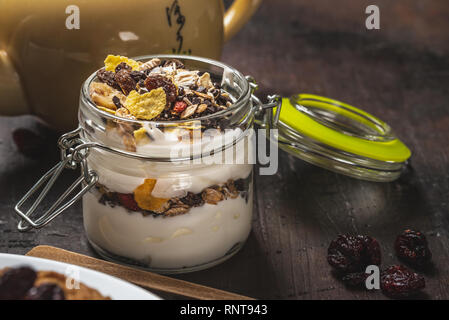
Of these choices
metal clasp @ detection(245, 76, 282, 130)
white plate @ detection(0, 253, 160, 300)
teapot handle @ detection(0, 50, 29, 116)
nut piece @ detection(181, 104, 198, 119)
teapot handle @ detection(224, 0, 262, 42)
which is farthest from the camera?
teapot handle @ detection(224, 0, 262, 42)

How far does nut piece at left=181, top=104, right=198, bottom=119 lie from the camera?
831 mm

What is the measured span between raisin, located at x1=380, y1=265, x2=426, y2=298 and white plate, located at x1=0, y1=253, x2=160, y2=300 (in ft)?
1.10

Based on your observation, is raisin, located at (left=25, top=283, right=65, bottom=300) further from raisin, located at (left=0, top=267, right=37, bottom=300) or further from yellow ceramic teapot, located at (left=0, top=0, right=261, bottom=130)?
yellow ceramic teapot, located at (left=0, top=0, right=261, bottom=130)

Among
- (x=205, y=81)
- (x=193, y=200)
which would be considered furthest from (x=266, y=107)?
(x=193, y=200)

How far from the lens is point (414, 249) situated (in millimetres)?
930

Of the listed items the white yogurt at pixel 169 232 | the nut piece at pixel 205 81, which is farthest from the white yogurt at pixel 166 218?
the nut piece at pixel 205 81

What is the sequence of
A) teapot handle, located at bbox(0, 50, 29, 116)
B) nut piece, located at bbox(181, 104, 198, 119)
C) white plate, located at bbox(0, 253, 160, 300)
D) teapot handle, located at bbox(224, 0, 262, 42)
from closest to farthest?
white plate, located at bbox(0, 253, 160, 300)
nut piece, located at bbox(181, 104, 198, 119)
teapot handle, located at bbox(0, 50, 29, 116)
teapot handle, located at bbox(224, 0, 262, 42)

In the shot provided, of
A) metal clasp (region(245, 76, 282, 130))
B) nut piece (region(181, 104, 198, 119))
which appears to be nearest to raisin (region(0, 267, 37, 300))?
nut piece (region(181, 104, 198, 119))

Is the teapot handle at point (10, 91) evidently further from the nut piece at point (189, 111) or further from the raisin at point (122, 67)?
the nut piece at point (189, 111)

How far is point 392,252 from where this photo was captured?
958 mm

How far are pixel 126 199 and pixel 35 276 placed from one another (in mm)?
153
